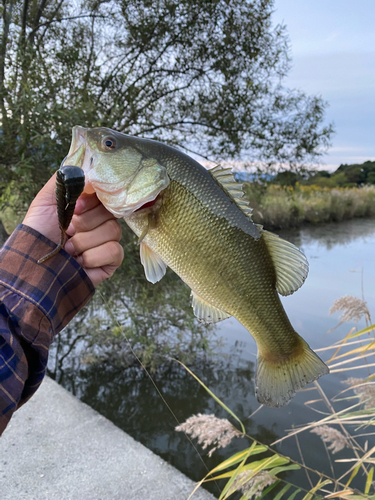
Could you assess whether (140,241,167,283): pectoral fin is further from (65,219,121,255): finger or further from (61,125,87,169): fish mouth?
(61,125,87,169): fish mouth

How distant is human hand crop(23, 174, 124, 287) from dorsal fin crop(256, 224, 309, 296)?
0.55 metres

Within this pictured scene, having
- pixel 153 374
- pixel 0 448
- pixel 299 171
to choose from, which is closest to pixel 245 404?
pixel 153 374

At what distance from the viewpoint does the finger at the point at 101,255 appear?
4.30ft

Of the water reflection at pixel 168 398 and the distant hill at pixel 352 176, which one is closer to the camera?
the water reflection at pixel 168 398

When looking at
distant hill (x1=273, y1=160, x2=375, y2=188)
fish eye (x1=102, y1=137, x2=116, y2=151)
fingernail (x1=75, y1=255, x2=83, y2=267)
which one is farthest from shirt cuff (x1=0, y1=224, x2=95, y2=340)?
distant hill (x1=273, y1=160, x2=375, y2=188)

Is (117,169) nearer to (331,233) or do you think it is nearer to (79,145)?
(79,145)

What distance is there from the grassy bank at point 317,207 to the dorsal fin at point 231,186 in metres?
8.64

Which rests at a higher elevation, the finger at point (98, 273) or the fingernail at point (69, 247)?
the fingernail at point (69, 247)

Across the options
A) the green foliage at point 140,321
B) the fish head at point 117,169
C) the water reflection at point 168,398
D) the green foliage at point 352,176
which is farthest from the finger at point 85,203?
the green foliage at point 352,176

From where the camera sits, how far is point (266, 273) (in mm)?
1090

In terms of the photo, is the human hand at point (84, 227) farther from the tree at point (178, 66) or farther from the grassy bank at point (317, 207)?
the grassy bank at point (317, 207)

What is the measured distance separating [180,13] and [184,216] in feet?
14.0

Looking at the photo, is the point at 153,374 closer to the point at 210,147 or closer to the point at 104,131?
the point at 210,147

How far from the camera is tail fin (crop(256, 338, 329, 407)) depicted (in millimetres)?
1017
